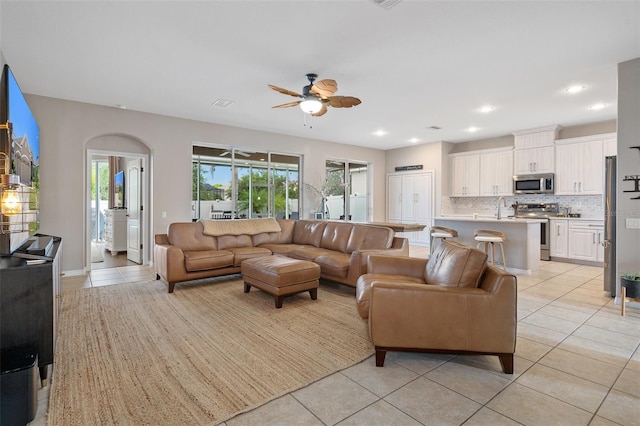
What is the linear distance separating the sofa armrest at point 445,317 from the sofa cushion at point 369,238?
2195 mm

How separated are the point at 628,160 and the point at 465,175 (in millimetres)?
4717

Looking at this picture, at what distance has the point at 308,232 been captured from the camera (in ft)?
19.3

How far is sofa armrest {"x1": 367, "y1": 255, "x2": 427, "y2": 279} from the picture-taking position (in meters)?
3.24

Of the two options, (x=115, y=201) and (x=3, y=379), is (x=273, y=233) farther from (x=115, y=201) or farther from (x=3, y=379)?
(x=115, y=201)

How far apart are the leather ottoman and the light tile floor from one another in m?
1.47

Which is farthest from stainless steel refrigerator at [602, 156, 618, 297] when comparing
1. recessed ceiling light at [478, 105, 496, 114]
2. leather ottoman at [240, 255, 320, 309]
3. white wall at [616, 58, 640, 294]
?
leather ottoman at [240, 255, 320, 309]

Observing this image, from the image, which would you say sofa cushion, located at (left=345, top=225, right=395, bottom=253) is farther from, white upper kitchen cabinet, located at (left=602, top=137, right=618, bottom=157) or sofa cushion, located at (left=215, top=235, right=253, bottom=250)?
white upper kitchen cabinet, located at (left=602, top=137, right=618, bottom=157)

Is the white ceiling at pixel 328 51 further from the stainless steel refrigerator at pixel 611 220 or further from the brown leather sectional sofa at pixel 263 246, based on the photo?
the brown leather sectional sofa at pixel 263 246

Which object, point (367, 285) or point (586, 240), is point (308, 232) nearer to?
point (367, 285)

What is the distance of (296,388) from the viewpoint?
6.84ft

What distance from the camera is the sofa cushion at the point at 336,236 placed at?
5020 mm

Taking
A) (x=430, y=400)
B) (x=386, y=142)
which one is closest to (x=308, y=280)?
(x=430, y=400)

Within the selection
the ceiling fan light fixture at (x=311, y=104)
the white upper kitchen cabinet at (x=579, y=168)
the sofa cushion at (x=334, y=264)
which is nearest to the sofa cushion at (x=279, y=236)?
the sofa cushion at (x=334, y=264)

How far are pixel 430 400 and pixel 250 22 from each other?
333 cm
